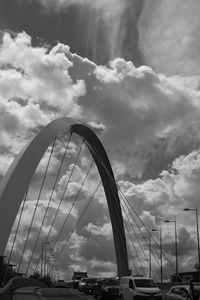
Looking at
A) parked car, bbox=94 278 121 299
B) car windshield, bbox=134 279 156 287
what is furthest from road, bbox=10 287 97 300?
car windshield, bbox=134 279 156 287

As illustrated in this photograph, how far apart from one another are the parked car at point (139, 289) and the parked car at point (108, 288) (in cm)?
535

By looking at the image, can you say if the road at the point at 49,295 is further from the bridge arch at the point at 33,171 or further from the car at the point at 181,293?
the car at the point at 181,293

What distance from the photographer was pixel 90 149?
49.5 m

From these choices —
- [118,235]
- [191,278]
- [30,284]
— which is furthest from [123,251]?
[191,278]

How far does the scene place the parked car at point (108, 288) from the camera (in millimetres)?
37969

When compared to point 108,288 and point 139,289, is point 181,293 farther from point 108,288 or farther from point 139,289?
point 108,288

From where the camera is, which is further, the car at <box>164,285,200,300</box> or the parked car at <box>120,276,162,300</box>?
the parked car at <box>120,276,162,300</box>

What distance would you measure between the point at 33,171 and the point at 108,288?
12.1 m

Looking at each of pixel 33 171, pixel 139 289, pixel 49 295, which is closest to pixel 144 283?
pixel 139 289

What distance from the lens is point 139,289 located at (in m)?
29.5

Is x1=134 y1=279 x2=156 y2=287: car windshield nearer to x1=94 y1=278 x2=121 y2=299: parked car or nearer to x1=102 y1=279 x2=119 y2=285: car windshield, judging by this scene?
x1=94 y1=278 x2=121 y2=299: parked car

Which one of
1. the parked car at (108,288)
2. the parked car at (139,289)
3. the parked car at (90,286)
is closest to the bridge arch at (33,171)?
the parked car at (90,286)

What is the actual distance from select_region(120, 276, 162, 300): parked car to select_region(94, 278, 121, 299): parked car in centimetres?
535

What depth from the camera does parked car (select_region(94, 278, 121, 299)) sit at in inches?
1495
